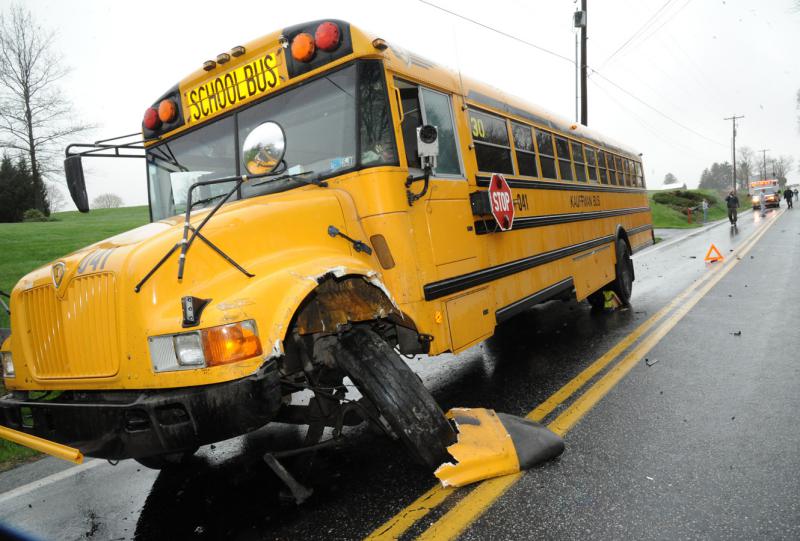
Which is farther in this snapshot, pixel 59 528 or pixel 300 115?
pixel 300 115

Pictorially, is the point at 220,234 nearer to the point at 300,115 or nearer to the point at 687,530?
the point at 300,115

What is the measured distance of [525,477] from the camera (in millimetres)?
2943

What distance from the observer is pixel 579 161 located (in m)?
6.79

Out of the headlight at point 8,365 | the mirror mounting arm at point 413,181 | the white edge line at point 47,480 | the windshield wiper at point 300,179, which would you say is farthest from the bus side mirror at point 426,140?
the white edge line at point 47,480

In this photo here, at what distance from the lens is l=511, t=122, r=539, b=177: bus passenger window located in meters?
5.05

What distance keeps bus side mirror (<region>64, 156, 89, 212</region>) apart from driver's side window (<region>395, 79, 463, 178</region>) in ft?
7.16

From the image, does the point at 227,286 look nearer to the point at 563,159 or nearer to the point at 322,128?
the point at 322,128

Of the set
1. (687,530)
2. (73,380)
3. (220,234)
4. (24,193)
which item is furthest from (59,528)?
(24,193)

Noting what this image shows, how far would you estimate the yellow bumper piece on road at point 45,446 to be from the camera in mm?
2172

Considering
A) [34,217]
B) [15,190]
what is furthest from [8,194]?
[34,217]

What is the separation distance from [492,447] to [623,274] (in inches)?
220

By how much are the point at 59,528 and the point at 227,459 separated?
101 centimetres

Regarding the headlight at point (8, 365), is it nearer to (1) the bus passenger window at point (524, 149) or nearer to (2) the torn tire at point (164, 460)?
(2) the torn tire at point (164, 460)

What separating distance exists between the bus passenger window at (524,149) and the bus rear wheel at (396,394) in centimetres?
282
